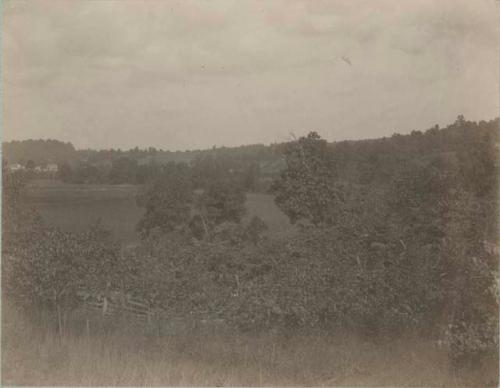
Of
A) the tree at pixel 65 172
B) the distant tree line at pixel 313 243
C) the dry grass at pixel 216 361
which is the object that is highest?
the tree at pixel 65 172

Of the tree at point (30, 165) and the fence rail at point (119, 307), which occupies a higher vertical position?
the tree at point (30, 165)

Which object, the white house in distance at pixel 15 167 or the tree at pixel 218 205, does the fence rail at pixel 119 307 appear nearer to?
the tree at pixel 218 205

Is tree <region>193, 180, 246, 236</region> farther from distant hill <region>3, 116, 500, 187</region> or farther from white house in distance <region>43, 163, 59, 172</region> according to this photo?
white house in distance <region>43, 163, 59, 172</region>

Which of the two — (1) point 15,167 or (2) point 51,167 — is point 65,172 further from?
(1) point 15,167

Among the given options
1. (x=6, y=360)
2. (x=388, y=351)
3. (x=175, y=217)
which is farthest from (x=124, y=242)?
(x=388, y=351)

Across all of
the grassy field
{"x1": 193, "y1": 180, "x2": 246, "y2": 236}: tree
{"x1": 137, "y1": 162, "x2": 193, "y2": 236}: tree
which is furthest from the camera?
{"x1": 193, "y1": 180, "x2": 246, "y2": 236}: tree

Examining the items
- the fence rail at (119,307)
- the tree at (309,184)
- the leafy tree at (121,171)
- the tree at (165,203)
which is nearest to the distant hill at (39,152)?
the leafy tree at (121,171)

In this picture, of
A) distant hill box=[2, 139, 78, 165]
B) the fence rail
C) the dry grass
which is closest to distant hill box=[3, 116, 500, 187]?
distant hill box=[2, 139, 78, 165]

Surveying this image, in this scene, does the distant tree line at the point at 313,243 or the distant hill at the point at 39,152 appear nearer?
the distant tree line at the point at 313,243

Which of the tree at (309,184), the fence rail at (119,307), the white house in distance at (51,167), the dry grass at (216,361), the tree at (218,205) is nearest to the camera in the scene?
the dry grass at (216,361)
